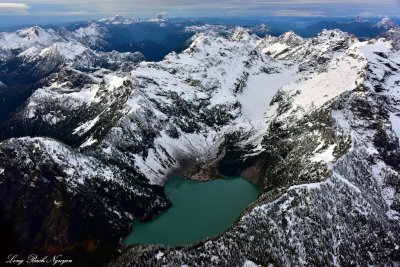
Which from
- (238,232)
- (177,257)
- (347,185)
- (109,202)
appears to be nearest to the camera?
(177,257)

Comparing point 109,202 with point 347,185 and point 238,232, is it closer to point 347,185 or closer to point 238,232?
point 238,232

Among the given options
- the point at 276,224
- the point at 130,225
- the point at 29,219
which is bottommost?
the point at 130,225

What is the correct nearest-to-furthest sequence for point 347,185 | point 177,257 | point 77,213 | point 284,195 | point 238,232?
1. point 177,257
2. point 238,232
3. point 284,195
4. point 347,185
5. point 77,213

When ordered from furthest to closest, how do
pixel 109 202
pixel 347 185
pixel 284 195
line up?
pixel 109 202, pixel 347 185, pixel 284 195

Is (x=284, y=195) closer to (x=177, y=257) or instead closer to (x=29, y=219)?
(x=177, y=257)

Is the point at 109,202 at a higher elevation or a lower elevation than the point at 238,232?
lower

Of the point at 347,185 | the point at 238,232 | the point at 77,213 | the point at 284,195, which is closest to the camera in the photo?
the point at 238,232

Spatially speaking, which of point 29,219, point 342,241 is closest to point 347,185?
point 342,241

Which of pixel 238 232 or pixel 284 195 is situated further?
pixel 284 195

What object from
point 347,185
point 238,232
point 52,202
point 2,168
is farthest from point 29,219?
point 347,185
